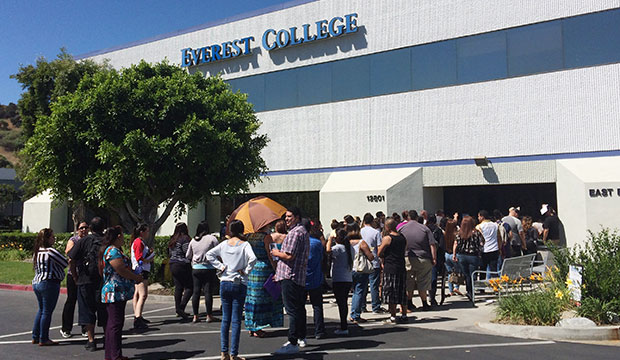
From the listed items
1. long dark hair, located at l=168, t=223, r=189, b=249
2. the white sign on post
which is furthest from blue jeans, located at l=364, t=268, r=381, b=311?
long dark hair, located at l=168, t=223, r=189, b=249

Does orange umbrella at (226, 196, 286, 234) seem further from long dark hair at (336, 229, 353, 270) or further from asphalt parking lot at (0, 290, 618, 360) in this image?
asphalt parking lot at (0, 290, 618, 360)

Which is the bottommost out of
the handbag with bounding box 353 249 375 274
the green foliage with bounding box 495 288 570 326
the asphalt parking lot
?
the asphalt parking lot

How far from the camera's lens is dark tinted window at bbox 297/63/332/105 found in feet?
75.1

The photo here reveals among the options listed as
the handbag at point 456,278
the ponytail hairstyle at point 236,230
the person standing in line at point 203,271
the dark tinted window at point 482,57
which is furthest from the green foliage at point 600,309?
the dark tinted window at point 482,57

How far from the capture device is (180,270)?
34.2ft

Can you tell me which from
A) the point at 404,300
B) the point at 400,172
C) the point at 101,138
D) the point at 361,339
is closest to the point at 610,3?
the point at 400,172

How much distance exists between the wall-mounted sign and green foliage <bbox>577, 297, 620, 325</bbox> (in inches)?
630

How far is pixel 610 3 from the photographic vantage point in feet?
56.2

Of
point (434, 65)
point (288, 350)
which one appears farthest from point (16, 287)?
point (434, 65)

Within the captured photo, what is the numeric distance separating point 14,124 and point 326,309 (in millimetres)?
103833

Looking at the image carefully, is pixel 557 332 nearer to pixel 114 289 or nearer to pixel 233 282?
pixel 233 282

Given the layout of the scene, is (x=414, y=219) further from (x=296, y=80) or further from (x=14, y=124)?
(x=14, y=124)

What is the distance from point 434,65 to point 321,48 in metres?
5.22

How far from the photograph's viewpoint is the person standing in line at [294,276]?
7398 mm
